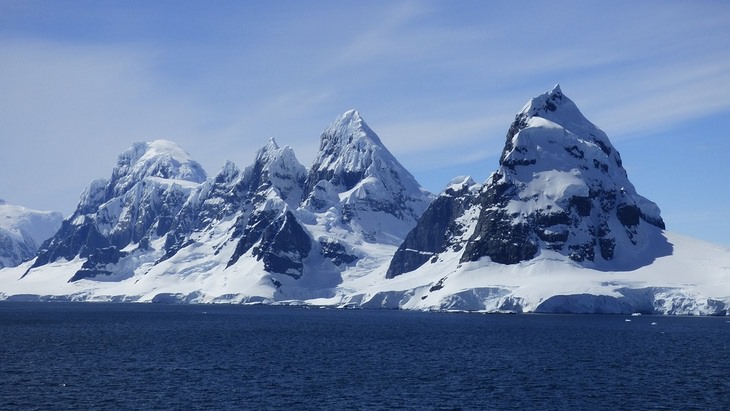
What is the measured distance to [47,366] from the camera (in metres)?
115

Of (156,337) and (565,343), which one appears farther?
(156,337)

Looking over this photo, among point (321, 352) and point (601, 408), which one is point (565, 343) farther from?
point (601, 408)

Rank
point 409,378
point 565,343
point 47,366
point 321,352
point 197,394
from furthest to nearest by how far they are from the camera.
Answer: point 565,343
point 321,352
point 47,366
point 409,378
point 197,394

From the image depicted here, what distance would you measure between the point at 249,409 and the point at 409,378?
25807 millimetres

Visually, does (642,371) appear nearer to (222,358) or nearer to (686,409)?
(686,409)

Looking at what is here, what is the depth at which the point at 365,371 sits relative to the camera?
115 m

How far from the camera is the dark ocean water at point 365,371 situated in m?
91.3

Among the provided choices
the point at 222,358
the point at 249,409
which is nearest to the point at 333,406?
the point at 249,409

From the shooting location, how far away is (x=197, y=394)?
310 feet

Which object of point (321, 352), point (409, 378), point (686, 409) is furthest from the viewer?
point (321, 352)

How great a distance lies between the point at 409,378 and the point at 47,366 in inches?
1694

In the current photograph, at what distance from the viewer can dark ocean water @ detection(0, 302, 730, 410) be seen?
9131 centimetres

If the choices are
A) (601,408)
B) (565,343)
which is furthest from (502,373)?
(565,343)

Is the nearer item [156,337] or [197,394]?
[197,394]
